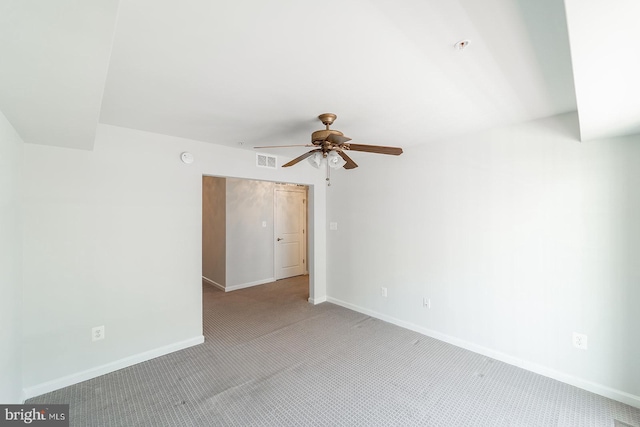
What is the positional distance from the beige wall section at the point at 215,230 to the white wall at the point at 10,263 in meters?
3.28

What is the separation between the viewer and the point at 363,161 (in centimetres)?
403

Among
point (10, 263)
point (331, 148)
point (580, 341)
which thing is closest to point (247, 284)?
point (10, 263)

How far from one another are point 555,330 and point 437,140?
2179 millimetres

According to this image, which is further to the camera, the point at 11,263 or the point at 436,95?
the point at 436,95

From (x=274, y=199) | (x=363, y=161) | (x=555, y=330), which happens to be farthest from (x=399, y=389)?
(x=274, y=199)

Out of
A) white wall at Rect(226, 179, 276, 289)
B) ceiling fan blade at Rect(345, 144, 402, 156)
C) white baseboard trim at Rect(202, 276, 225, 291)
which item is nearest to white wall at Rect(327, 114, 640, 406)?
ceiling fan blade at Rect(345, 144, 402, 156)

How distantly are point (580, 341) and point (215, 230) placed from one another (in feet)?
18.0

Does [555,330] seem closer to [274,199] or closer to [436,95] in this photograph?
[436,95]

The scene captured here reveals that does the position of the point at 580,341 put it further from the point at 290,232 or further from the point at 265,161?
the point at 290,232

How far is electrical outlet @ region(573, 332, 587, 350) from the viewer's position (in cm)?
235

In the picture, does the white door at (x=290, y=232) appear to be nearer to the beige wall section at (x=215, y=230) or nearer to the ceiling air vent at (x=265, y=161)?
the beige wall section at (x=215, y=230)

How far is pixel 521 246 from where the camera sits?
267 cm

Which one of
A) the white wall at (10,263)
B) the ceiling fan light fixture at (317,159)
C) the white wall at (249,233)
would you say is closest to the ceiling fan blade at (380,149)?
the ceiling fan light fixture at (317,159)

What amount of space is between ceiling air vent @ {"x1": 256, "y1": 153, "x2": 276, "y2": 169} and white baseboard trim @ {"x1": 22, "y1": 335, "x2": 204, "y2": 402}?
2231 mm
